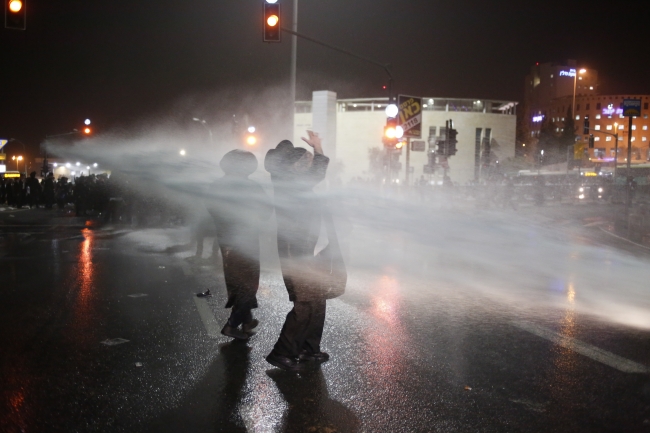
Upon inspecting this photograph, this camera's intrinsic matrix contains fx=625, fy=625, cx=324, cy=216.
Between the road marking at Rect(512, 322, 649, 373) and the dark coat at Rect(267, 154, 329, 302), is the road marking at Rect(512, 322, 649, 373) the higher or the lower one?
the lower one

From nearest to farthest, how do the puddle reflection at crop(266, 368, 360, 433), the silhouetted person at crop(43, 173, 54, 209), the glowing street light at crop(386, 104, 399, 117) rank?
1. the puddle reflection at crop(266, 368, 360, 433)
2. the glowing street light at crop(386, 104, 399, 117)
3. the silhouetted person at crop(43, 173, 54, 209)

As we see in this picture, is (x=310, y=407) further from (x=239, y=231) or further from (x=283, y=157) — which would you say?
(x=239, y=231)

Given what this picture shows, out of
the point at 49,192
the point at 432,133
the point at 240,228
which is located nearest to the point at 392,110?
the point at 240,228

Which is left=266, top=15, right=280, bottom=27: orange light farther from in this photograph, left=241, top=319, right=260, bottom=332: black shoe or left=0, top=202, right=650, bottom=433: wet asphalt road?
left=241, top=319, right=260, bottom=332: black shoe

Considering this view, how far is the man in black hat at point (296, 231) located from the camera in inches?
214

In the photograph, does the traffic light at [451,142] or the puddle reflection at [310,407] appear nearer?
the puddle reflection at [310,407]

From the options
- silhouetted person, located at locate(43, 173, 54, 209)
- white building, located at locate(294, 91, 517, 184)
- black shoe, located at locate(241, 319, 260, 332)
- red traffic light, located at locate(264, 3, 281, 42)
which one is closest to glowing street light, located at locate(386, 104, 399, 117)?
red traffic light, located at locate(264, 3, 281, 42)

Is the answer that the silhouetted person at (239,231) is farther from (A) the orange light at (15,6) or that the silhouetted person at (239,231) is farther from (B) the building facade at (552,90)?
(B) the building facade at (552,90)

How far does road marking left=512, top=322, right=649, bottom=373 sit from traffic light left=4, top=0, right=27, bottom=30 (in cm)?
1149

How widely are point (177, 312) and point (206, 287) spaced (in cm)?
178

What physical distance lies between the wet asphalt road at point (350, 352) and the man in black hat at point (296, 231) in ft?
1.01

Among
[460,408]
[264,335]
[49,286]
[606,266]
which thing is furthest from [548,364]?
[606,266]

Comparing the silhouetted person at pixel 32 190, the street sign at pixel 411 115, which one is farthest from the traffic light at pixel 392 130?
the silhouetted person at pixel 32 190

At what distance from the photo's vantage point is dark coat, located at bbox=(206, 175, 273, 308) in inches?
246
